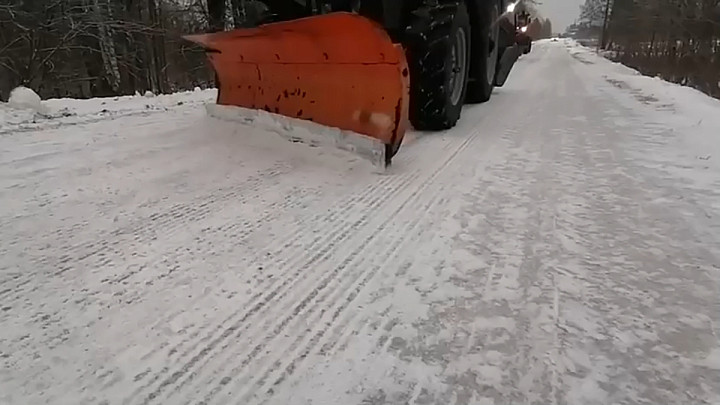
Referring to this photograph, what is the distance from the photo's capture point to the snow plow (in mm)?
3730

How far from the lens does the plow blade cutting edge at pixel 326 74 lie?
3.70 m

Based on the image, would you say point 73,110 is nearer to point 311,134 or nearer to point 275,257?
point 311,134

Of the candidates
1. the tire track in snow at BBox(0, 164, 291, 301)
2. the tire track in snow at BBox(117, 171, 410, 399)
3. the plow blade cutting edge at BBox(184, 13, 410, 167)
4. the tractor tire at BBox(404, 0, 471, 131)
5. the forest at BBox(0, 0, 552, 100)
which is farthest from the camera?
A: the forest at BBox(0, 0, 552, 100)

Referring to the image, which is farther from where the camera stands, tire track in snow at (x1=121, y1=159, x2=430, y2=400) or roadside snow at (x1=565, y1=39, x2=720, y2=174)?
roadside snow at (x1=565, y1=39, x2=720, y2=174)

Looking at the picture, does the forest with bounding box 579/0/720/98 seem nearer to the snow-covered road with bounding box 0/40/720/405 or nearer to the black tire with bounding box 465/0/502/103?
the black tire with bounding box 465/0/502/103

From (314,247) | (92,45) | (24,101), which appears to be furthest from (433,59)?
(92,45)

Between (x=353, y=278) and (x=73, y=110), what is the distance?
5.30 metres

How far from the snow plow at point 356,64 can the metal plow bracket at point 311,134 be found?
0.05 feet

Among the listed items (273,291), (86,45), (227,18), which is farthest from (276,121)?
(86,45)

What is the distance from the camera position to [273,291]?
2039 millimetres

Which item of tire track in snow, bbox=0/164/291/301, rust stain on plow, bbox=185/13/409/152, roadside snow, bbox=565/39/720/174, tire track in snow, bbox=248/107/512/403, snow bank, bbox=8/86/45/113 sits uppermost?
rust stain on plow, bbox=185/13/409/152

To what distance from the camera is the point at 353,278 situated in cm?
216

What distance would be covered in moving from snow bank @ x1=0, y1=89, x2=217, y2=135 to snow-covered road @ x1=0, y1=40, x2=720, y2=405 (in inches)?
42.0

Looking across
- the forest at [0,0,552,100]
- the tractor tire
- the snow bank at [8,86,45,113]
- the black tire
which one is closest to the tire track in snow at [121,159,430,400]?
Result: the tractor tire
